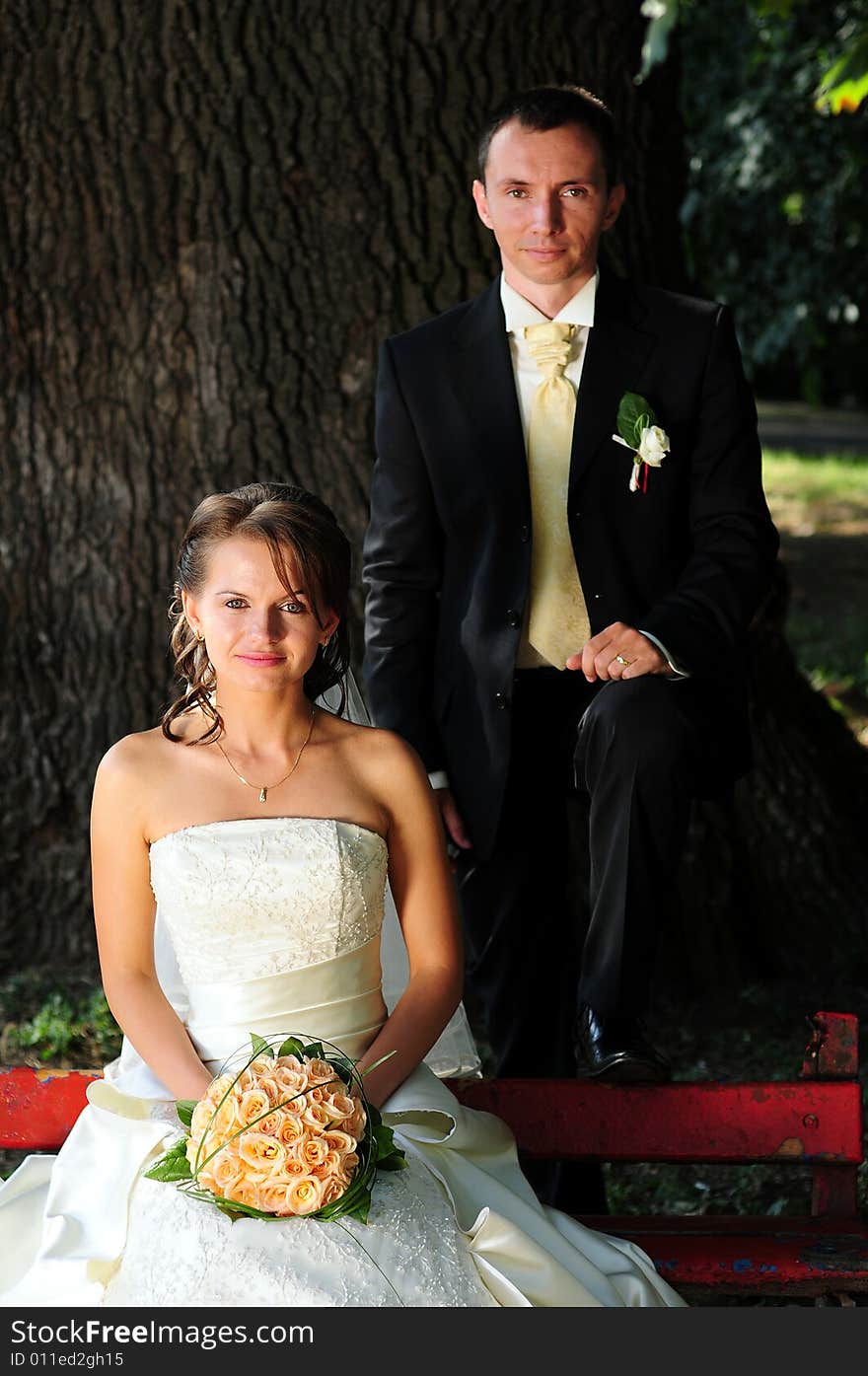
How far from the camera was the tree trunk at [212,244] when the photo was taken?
482cm

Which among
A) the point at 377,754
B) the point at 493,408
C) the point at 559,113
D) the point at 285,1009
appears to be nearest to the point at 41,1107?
the point at 285,1009

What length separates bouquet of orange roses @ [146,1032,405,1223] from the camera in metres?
2.64

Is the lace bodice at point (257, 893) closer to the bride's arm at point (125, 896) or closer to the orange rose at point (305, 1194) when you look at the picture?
the bride's arm at point (125, 896)

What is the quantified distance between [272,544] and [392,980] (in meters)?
0.99

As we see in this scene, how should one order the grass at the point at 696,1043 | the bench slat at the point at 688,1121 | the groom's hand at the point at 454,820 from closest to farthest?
the bench slat at the point at 688,1121
the groom's hand at the point at 454,820
the grass at the point at 696,1043

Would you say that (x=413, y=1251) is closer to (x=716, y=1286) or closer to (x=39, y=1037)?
(x=716, y=1286)

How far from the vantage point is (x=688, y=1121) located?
133 inches

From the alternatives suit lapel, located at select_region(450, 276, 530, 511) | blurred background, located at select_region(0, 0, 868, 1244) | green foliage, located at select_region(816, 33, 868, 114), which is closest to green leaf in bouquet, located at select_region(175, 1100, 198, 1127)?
suit lapel, located at select_region(450, 276, 530, 511)

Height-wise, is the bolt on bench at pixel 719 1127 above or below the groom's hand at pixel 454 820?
below

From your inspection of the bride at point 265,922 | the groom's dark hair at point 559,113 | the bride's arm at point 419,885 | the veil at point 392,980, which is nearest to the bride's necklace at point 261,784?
the bride at point 265,922

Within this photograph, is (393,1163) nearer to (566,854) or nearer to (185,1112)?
(185,1112)

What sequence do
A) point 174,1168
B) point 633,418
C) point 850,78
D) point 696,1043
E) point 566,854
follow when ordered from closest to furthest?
point 174,1168 → point 633,418 → point 566,854 → point 696,1043 → point 850,78

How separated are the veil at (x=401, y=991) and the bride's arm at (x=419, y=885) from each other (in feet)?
0.52
